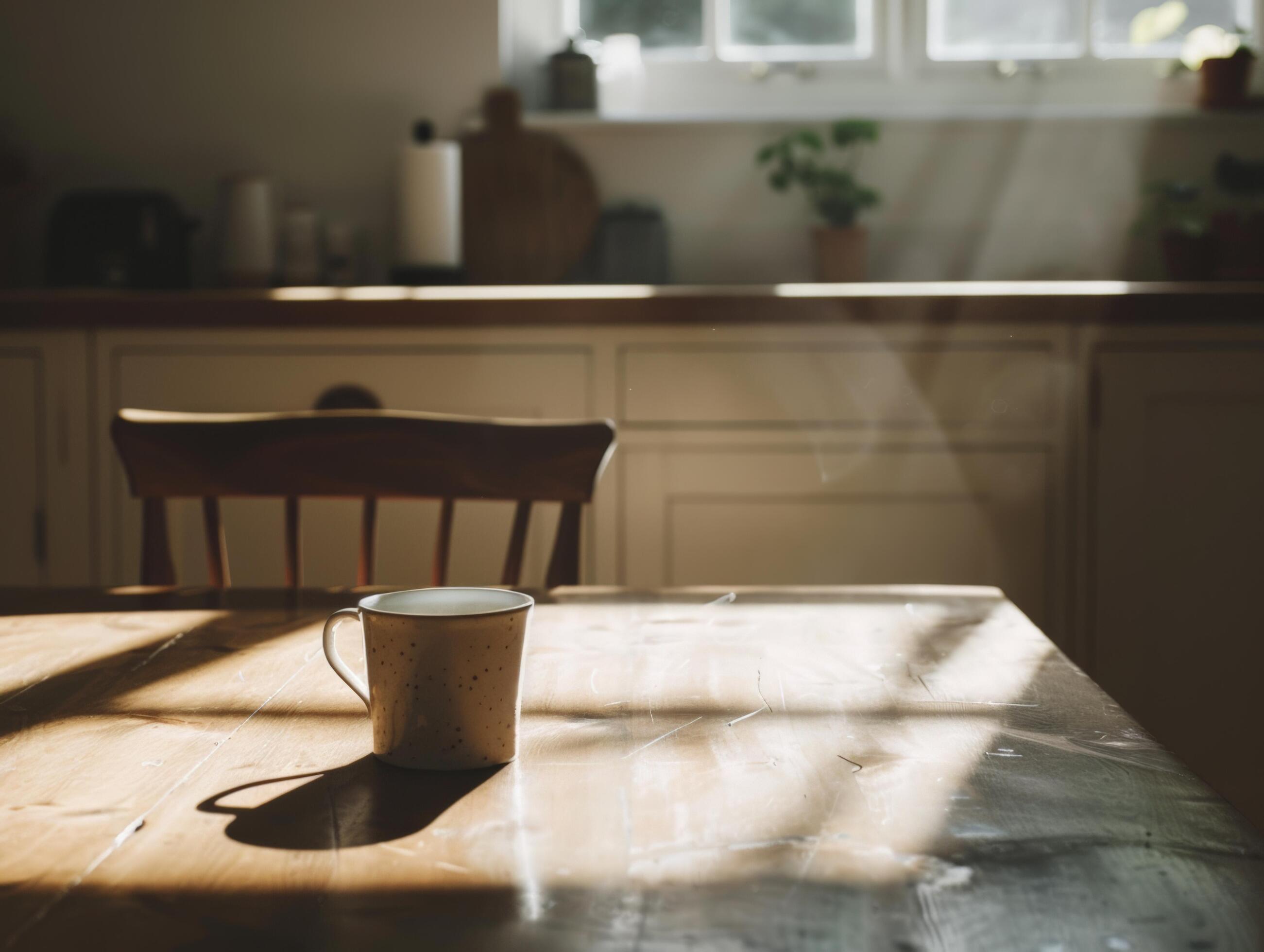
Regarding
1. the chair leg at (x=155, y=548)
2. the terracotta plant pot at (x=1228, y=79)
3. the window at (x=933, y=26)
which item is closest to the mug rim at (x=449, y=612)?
the chair leg at (x=155, y=548)

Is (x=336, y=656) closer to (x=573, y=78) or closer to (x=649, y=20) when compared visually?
(x=573, y=78)

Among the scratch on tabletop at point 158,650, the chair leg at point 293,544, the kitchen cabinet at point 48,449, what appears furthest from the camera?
the kitchen cabinet at point 48,449

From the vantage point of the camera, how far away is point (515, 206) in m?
2.46

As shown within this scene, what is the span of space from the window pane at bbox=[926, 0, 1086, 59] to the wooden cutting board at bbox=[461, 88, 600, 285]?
0.88 m

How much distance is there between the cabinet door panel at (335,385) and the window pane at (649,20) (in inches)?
44.9

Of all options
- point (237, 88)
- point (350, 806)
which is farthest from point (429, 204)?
point (350, 806)

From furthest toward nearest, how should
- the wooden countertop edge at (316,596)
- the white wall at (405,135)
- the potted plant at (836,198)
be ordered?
1. the white wall at (405,135)
2. the potted plant at (836,198)
3. the wooden countertop edge at (316,596)

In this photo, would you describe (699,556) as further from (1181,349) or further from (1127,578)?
(1181,349)

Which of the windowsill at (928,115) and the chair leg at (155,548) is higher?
the windowsill at (928,115)

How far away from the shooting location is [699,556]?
187cm

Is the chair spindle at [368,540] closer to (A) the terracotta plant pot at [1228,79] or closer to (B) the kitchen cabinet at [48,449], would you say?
(B) the kitchen cabinet at [48,449]

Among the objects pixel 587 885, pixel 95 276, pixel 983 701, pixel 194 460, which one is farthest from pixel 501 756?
pixel 95 276

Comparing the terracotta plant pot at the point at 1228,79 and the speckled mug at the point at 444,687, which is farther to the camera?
the terracotta plant pot at the point at 1228,79

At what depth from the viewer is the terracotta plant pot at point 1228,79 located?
2.46 metres
